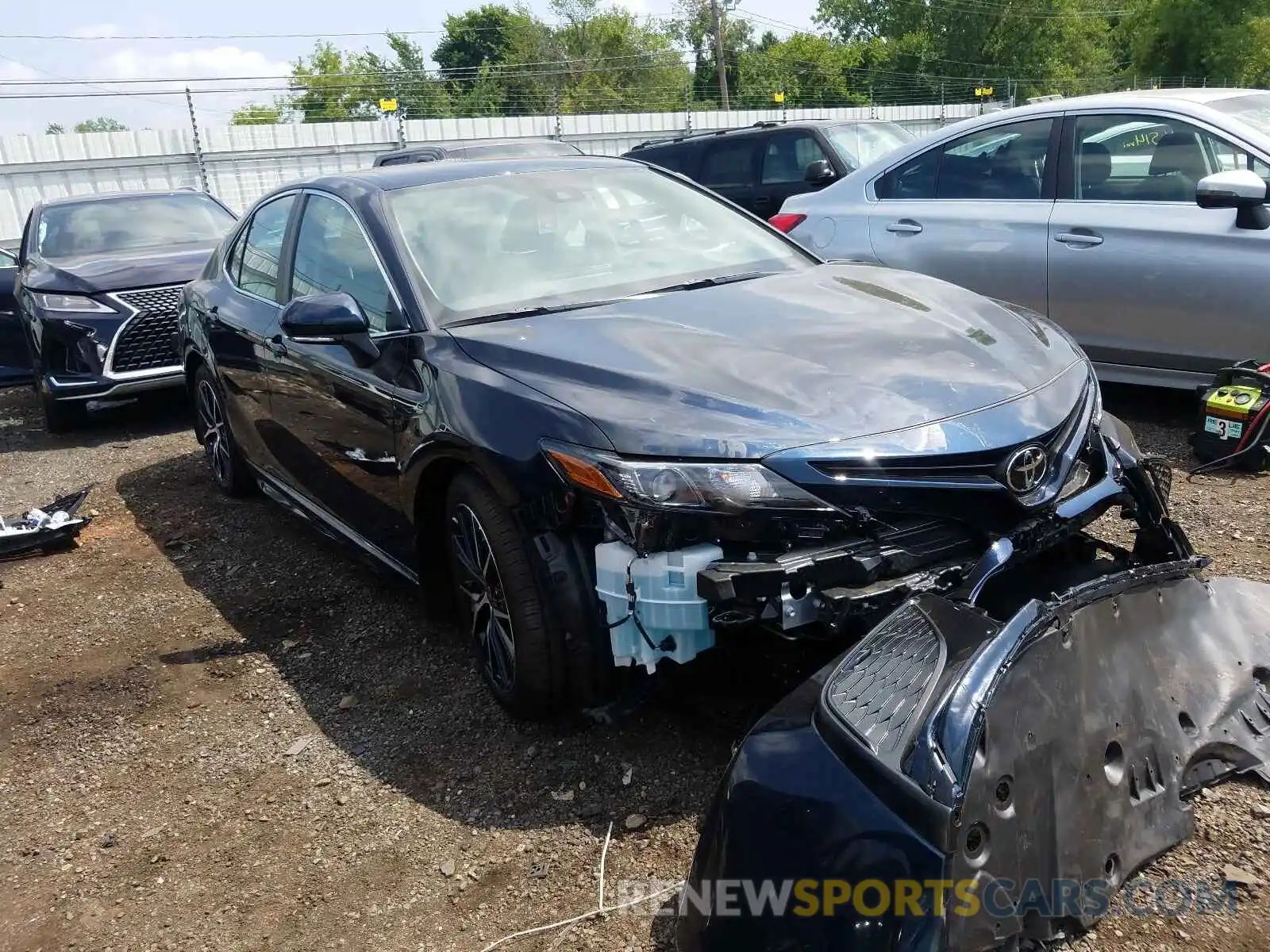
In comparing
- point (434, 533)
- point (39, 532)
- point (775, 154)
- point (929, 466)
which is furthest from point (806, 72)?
point (929, 466)

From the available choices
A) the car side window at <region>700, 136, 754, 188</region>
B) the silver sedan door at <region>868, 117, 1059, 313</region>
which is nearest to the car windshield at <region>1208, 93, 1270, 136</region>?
the silver sedan door at <region>868, 117, 1059, 313</region>

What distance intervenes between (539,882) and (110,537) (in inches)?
154

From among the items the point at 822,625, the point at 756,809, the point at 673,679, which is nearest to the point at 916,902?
the point at 756,809

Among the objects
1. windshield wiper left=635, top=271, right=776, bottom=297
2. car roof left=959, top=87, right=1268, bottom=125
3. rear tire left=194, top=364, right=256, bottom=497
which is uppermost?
car roof left=959, top=87, right=1268, bottom=125

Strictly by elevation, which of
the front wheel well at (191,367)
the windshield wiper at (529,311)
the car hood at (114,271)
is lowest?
the front wheel well at (191,367)

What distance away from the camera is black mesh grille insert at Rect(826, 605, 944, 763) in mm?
1851

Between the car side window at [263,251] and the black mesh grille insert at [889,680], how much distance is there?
3301mm

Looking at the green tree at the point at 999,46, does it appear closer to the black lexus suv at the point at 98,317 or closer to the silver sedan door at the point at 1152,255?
the black lexus suv at the point at 98,317

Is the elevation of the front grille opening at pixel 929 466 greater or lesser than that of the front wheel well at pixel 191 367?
greater

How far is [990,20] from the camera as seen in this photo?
6544 cm

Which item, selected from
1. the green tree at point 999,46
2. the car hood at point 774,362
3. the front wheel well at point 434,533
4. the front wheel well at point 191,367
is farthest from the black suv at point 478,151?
the green tree at point 999,46

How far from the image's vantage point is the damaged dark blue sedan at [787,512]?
1.85m

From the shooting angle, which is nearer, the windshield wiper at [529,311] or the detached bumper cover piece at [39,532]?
the windshield wiper at [529,311]

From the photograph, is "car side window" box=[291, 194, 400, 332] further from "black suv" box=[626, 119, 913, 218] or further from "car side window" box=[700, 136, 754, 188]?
"car side window" box=[700, 136, 754, 188]
